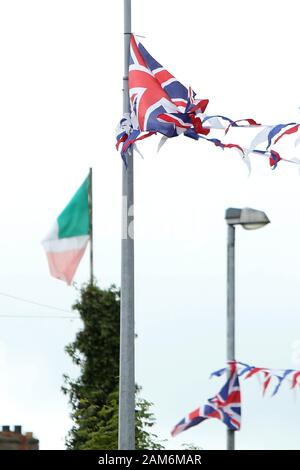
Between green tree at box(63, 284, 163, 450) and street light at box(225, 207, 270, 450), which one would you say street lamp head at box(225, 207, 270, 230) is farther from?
green tree at box(63, 284, 163, 450)

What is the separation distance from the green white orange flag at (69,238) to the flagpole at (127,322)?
0.69m

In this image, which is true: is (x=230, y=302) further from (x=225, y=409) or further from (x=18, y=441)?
(x=18, y=441)

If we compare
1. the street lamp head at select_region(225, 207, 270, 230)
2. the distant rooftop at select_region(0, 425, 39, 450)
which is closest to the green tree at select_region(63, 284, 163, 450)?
the distant rooftop at select_region(0, 425, 39, 450)

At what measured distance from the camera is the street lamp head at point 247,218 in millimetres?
22047

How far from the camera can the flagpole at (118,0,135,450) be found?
22281 millimetres

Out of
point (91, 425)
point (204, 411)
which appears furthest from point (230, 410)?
point (91, 425)

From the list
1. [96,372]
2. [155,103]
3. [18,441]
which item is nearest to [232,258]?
[155,103]

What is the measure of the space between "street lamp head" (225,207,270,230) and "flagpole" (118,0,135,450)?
160 centimetres

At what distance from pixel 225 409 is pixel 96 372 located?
14275 millimetres
